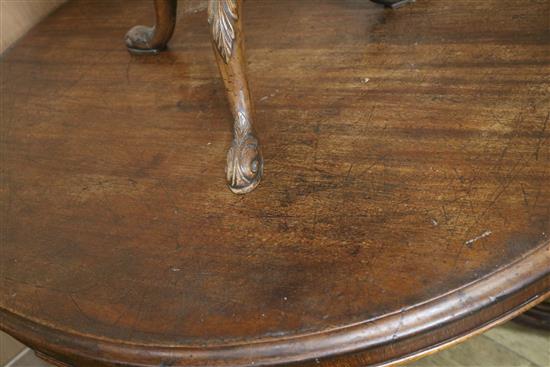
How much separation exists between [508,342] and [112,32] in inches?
30.8

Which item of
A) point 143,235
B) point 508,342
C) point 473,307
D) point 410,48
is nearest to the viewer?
point 473,307

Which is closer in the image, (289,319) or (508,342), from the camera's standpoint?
(289,319)

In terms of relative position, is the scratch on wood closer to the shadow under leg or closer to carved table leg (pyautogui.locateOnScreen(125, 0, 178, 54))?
the shadow under leg

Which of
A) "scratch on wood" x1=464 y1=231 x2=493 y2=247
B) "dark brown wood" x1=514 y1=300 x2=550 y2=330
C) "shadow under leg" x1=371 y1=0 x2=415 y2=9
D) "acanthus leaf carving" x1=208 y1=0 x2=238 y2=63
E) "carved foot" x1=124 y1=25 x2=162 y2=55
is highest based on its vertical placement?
"acanthus leaf carving" x1=208 y1=0 x2=238 y2=63

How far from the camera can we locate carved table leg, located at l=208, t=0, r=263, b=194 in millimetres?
555

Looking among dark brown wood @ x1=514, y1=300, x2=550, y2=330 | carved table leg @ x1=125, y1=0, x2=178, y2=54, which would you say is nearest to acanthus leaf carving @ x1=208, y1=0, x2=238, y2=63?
carved table leg @ x1=125, y1=0, x2=178, y2=54

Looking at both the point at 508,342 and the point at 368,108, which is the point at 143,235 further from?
the point at 508,342

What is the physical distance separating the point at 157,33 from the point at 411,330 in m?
0.52

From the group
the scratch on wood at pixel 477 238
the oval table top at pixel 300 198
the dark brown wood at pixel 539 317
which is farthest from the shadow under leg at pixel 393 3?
the dark brown wood at pixel 539 317

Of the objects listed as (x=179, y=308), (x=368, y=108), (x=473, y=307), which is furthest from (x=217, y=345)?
(x=368, y=108)

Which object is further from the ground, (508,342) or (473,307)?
(473,307)

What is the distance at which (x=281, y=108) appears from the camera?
64 cm

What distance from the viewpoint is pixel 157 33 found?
2.59 feet

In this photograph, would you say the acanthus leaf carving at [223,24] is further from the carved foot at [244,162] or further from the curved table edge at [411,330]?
the curved table edge at [411,330]
